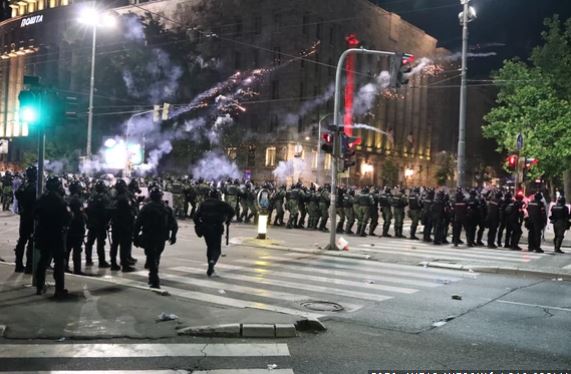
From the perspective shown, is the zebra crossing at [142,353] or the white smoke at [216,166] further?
the white smoke at [216,166]

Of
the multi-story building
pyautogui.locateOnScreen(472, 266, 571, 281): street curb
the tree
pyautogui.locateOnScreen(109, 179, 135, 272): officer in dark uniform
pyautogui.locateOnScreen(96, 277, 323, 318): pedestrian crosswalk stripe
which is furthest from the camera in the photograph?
the multi-story building

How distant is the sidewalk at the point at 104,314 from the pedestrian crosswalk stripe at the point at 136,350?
31 cm

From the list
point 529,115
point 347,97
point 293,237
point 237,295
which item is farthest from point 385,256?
point 347,97

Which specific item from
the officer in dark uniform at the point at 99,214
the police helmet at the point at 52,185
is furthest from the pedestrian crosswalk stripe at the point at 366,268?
the police helmet at the point at 52,185

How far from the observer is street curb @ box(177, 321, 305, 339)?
272 inches

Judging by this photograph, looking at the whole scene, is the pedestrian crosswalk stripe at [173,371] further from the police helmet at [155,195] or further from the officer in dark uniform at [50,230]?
the police helmet at [155,195]

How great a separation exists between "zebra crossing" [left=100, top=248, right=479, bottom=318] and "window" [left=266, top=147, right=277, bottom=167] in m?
40.3

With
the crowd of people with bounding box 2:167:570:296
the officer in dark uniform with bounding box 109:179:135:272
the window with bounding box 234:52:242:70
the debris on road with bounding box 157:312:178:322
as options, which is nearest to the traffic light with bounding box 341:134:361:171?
the crowd of people with bounding box 2:167:570:296

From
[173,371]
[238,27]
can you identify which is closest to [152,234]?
[173,371]

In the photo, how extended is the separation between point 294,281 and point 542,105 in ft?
83.0

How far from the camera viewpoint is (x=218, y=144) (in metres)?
55.2

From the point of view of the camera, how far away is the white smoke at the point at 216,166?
181ft

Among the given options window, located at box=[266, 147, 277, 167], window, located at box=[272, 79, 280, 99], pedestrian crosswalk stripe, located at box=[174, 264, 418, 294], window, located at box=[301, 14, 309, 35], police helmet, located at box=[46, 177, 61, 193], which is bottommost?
pedestrian crosswalk stripe, located at box=[174, 264, 418, 294]

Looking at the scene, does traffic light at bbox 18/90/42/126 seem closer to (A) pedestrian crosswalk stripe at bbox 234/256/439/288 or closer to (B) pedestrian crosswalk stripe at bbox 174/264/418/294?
(B) pedestrian crosswalk stripe at bbox 174/264/418/294
